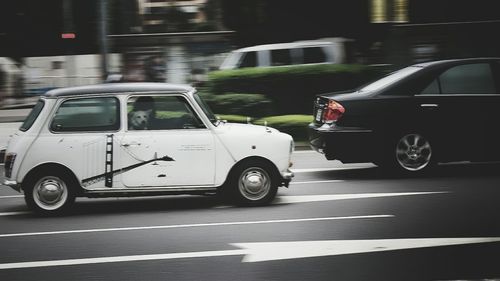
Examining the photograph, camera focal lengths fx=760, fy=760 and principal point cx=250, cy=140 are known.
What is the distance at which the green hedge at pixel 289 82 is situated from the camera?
58.5 feet

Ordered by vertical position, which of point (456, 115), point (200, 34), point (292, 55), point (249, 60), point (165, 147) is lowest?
point (165, 147)

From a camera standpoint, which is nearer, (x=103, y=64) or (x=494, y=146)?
(x=494, y=146)

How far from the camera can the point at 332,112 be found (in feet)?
34.9

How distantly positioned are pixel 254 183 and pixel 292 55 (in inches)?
495

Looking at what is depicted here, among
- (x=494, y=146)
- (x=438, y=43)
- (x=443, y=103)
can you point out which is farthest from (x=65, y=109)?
(x=438, y=43)

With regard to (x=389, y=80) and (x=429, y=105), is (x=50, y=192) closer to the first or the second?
(x=389, y=80)

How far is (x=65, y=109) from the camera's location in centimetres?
852

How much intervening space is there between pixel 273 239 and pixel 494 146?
15.7 feet

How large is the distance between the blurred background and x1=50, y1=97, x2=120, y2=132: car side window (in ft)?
47.1

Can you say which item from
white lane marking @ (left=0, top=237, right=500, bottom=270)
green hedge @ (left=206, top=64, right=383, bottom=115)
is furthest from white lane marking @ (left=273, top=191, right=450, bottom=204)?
green hedge @ (left=206, top=64, right=383, bottom=115)

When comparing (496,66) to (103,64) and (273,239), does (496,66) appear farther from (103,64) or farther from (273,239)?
(103,64)

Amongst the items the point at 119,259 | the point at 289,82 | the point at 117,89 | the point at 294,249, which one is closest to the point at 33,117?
the point at 117,89

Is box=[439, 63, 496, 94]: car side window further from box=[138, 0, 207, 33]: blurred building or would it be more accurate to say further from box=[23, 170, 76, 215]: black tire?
box=[138, 0, 207, 33]: blurred building

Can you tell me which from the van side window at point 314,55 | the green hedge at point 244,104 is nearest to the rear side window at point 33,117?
the green hedge at point 244,104
